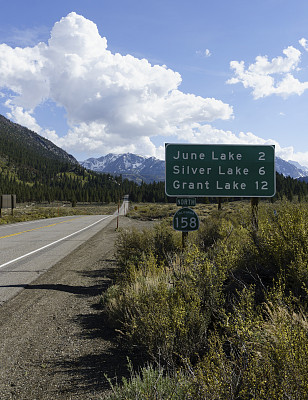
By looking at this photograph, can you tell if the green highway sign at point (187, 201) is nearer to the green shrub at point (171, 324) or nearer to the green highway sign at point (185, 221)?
the green highway sign at point (185, 221)

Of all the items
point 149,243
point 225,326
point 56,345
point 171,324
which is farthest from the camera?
point 149,243

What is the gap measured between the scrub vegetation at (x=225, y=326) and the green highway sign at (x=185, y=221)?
1990 millimetres

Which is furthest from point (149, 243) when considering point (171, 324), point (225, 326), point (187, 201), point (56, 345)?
point (225, 326)

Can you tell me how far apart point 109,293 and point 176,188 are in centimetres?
334

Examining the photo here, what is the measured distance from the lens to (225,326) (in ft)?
10.1

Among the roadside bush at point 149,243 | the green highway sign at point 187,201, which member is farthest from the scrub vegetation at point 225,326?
the roadside bush at point 149,243

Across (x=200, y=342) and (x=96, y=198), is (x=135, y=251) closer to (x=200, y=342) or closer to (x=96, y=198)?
(x=200, y=342)

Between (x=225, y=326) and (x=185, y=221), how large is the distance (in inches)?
183

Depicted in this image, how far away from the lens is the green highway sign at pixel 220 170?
774cm

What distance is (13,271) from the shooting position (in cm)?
863

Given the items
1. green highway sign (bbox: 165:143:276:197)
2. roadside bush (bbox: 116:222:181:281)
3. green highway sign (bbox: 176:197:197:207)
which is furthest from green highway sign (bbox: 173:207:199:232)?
roadside bush (bbox: 116:222:181:281)

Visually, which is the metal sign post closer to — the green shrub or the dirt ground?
the dirt ground

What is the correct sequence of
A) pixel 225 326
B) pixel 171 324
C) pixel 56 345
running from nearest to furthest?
pixel 225 326
pixel 171 324
pixel 56 345

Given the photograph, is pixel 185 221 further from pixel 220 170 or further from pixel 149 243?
pixel 149 243
